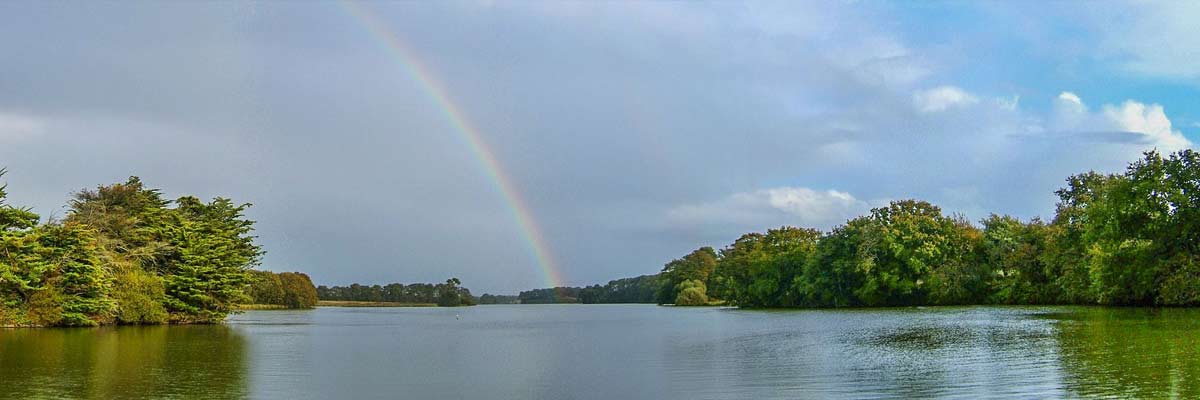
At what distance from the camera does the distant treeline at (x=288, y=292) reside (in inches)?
5054

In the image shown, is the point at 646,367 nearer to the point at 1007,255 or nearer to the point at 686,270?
the point at 1007,255

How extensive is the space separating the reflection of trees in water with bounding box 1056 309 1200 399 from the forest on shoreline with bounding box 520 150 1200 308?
22.4 metres

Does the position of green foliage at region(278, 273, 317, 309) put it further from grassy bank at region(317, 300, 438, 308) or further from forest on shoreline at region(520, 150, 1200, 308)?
forest on shoreline at region(520, 150, 1200, 308)

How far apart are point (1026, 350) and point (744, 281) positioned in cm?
9423

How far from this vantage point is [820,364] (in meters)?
22.8

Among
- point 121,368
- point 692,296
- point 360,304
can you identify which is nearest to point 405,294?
point 360,304

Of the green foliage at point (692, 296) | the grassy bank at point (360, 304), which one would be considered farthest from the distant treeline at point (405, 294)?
the green foliage at point (692, 296)

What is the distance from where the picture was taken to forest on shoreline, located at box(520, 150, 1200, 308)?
5209 cm

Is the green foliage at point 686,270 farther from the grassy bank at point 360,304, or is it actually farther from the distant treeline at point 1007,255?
the grassy bank at point 360,304

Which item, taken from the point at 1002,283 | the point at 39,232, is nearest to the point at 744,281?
the point at 1002,283

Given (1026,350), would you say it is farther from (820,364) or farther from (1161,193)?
(1161,193)

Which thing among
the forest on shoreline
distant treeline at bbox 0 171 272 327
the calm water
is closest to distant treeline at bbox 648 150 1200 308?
the forest on shoreline

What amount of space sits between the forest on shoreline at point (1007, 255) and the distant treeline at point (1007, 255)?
3.8 inches

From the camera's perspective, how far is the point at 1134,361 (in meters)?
20.0
